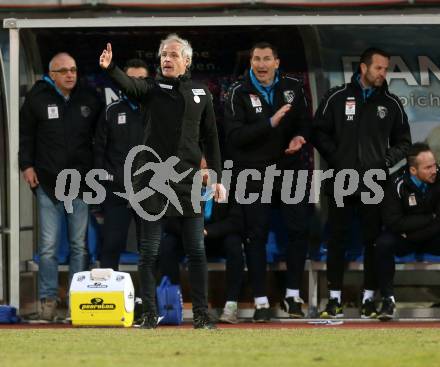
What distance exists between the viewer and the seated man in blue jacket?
9.99 m

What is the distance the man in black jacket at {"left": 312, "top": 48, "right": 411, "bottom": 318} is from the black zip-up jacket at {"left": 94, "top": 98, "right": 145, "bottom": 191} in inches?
55.7

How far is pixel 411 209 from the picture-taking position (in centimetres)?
1009

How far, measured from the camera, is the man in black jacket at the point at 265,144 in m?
9.98

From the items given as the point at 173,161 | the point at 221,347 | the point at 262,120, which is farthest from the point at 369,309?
the point at 221,347

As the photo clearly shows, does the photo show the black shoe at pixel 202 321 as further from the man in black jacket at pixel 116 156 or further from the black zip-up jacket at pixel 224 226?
the man in black jacket at pixel 116 156

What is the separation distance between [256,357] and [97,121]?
13.0 feet

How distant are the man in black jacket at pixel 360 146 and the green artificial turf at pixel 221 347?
1343 mm

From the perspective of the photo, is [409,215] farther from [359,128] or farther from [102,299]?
[102,299]

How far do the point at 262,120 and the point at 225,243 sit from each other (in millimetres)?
965

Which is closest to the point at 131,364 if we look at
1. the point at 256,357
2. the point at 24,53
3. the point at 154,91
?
the point at 256,357

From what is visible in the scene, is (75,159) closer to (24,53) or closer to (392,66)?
(24,53)

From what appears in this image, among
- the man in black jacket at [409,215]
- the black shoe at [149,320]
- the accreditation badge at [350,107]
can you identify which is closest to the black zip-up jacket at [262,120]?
the accreditation badge at [350,107]

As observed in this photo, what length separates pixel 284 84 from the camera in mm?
10188

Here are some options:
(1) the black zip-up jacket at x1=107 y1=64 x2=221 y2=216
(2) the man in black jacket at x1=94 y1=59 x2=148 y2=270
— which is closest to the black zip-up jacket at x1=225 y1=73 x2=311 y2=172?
(2) the man in black jacket at x1=94 y1=59 x2=148 y2=270
